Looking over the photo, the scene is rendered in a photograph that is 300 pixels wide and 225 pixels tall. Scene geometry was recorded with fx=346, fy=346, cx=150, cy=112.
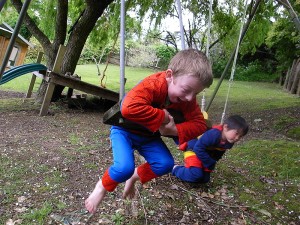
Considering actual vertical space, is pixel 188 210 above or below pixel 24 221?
above

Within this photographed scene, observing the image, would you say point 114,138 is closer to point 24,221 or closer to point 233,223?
point 24,221

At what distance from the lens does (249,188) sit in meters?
3.56

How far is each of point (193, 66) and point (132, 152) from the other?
0.68 metres

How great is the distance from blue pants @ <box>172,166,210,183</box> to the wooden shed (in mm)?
5584

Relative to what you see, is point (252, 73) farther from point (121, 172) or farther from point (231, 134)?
point (121, 172)

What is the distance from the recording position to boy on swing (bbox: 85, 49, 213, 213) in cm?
188

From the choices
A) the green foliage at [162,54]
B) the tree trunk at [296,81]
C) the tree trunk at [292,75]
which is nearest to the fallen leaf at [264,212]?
the tree trunk at [296,81]

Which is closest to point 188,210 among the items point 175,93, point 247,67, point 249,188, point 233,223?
point 233,223

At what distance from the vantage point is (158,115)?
75.1 inches

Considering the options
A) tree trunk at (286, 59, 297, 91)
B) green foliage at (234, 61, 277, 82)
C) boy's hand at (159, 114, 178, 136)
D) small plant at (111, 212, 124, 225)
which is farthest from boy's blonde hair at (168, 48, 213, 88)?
green foliage at (234, 61, 277, 82)

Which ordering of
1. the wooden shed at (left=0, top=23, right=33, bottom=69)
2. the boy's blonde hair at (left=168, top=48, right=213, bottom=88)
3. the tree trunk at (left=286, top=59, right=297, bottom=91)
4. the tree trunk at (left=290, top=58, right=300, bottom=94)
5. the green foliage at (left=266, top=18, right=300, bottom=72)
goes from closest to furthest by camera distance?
the boy's blonde hair at (left=168, top=48, right=213, bottom=88), the wooden shed at (left=0, top=23, right=33, bottom=69), the tree trunk at (left=290, top=58, right=300, bottom=94), the green foliage at (left=266, top=18, right=300, bottom=72), the tree trunk at (left=286, top=59, right=297, bottom=91)

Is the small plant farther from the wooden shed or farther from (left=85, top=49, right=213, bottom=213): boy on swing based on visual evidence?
Result: the wooden shed

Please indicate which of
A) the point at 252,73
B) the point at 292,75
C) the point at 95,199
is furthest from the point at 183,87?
the point at 252,73

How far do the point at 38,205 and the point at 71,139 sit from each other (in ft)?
6.23
